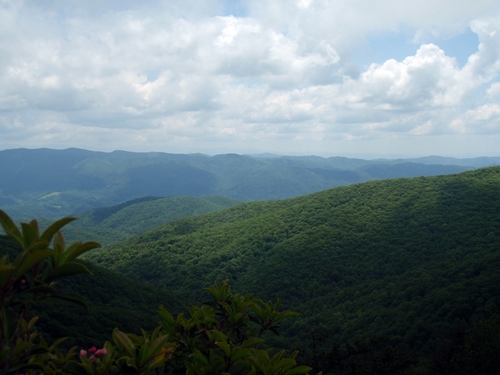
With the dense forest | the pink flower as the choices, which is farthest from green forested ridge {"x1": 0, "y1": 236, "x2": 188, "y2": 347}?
the pink flower

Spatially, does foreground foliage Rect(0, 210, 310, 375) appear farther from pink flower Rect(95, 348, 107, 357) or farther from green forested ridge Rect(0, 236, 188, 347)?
green forested ridge Rect(0, 236, 188, 347)

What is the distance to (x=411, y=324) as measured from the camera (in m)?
49.2

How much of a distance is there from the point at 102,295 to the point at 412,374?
176ft

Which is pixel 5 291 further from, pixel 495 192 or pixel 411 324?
pixel 495 192

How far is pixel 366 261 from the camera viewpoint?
3501 inches

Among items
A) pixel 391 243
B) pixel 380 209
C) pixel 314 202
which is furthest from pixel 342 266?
pixel 314 202

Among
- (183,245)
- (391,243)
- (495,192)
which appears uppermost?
(495,192)

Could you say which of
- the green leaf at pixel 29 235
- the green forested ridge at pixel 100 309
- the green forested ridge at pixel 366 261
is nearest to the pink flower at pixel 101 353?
the green leaf at pixel 29 235

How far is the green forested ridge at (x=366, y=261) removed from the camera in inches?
1863

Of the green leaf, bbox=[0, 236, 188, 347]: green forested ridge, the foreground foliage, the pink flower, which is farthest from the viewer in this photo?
bbox=[0, 236, 188, 347]: green forested ridge

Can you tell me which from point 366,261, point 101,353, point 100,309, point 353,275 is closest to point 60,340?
point 101,353

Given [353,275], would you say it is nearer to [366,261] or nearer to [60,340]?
[366,261]

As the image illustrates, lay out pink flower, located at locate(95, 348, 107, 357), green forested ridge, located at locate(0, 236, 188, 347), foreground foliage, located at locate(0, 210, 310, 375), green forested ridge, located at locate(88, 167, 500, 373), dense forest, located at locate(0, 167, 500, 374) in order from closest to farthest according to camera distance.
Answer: foreground foliage, located at locate(0, 210, 310, 375) < pink flower, located at locate(95, 348, 107, 357) < dense forest, located at locate(0, 167, 500, 374) < green forested ridge, located at locate(0, 236, 188, 347) < green forested ridge, located at locate(88, 167, 500, 373)

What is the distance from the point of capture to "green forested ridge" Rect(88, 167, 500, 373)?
47312 millimetres
